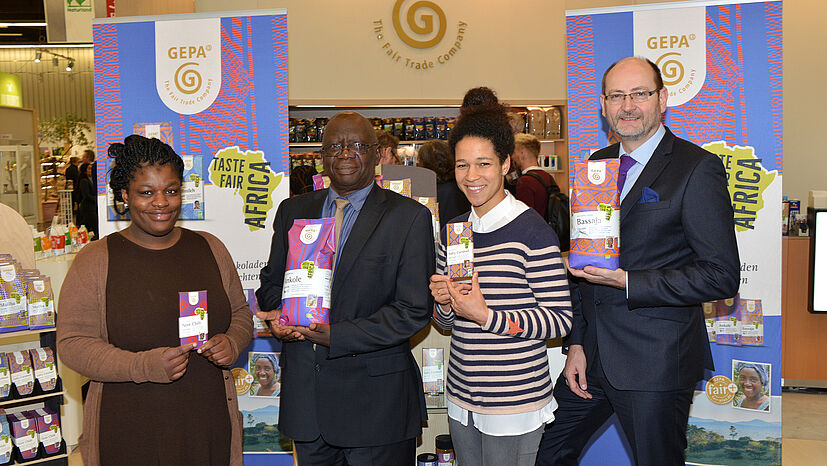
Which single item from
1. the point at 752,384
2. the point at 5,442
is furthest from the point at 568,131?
the point at 5,442

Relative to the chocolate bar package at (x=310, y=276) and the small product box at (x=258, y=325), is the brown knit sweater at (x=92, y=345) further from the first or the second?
the small product box at (x=258, y=325)

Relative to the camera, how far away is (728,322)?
11.9 ft

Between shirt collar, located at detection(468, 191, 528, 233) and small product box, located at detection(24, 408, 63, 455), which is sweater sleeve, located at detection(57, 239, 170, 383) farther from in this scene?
small product box, located at detection(24, 408, 63, 455)

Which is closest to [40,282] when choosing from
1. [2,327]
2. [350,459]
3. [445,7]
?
[2,327]

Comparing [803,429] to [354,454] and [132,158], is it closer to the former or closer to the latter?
[354,454]

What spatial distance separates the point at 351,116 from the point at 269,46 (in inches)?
72.2

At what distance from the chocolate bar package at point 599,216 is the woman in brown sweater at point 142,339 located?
1207 millimetres

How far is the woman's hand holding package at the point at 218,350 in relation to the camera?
2115mm

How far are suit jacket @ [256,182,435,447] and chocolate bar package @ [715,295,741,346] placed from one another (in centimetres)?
205

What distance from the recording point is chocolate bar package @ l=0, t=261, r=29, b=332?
3.46 metres

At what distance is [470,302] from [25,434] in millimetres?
2761

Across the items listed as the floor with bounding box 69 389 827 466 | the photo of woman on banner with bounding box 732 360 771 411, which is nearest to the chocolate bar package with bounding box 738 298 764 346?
the photo of woman on banner with bounding box 732 360 771 411

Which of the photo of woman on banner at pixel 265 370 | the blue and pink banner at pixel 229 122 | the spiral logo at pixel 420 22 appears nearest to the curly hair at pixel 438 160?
the blue and pink banner at pixel 229 122

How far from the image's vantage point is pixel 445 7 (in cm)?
853
